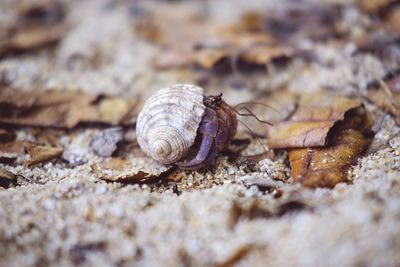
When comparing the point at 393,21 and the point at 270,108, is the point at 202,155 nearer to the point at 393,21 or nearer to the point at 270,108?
the point at 270,108

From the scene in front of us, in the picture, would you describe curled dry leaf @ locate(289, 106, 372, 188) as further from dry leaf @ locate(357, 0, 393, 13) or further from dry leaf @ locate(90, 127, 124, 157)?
dry leaf @ locate(357, 0, 393, 13)

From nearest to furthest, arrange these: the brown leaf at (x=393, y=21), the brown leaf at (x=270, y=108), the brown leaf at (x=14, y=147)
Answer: the brown leaf at (x=14, y=147), the brown leaf at (x=270, y=108), the brown leaf at (x=393, y=21)

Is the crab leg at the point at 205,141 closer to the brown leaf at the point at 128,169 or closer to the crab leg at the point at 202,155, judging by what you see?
the crab leg at the point at 202,155

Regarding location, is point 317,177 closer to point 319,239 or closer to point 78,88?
point 319,239

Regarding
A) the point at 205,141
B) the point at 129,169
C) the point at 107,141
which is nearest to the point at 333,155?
the point at 205,141

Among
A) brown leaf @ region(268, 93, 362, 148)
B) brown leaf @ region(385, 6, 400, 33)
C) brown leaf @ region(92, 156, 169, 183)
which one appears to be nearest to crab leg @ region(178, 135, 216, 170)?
brown leaf @ region(92, 156, 169, 183)

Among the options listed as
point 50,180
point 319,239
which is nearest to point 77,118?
point 50,180

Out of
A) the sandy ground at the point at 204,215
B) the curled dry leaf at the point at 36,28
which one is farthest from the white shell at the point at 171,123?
the curled dry leaf at the point at 36,28
